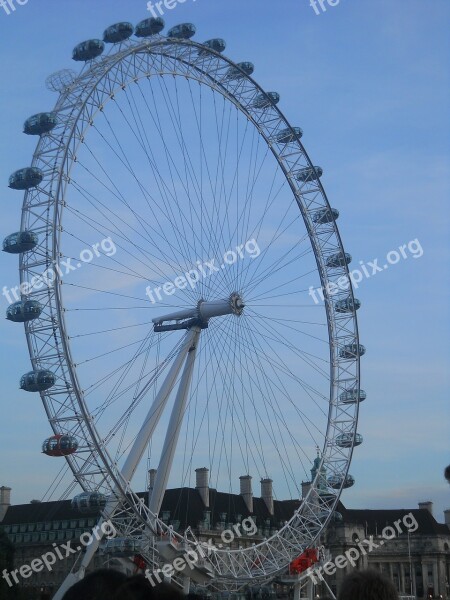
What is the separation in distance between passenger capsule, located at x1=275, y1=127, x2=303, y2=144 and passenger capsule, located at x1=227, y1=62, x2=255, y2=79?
388 centimetres

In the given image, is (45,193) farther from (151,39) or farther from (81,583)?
(81,583)

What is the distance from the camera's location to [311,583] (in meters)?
53.3

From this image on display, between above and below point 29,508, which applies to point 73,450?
below

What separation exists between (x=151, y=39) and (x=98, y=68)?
13.6 feet

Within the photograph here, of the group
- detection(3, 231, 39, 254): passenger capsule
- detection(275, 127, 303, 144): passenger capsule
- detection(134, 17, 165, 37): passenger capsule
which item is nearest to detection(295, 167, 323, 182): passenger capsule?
detection(275, 127, 303, 144): passenger capsule

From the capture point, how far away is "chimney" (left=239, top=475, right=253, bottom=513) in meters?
97.3

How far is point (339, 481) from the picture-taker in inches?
2114

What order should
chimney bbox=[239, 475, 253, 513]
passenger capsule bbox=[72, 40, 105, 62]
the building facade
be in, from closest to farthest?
passenger capsule bbox=[72, 40, 105, 62], the building facade, chimney bbox=[239, 475, 253, 513]

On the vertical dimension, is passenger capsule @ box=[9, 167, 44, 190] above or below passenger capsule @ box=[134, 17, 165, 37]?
below

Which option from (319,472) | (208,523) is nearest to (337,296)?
(319,472)

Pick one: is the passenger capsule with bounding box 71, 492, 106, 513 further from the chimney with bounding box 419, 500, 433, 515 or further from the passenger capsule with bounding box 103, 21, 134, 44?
the chimney with bounding box 419, 500, 433, 515

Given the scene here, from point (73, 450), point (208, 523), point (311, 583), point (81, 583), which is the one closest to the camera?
point (81, 583)

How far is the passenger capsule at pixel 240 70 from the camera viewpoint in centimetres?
5041

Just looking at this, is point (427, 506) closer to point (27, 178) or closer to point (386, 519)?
point (386, 519)
